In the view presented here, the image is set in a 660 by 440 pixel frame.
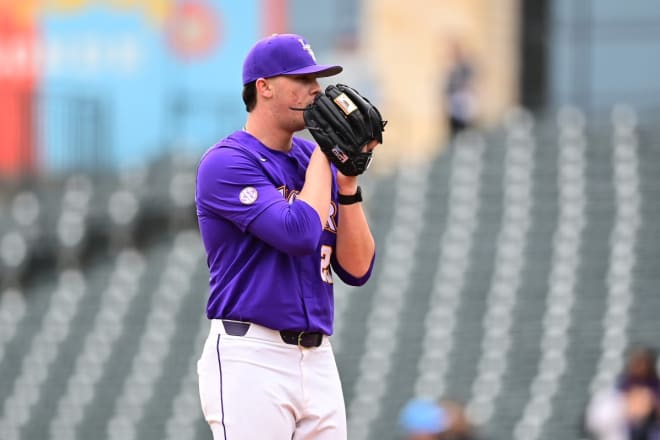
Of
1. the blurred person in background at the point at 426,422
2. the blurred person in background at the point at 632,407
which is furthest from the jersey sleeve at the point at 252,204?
the blurred person in background at the point at 632,407

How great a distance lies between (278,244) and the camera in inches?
155

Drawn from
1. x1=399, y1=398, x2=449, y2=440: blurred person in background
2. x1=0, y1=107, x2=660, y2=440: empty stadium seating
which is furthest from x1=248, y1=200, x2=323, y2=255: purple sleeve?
x1=0, y1=107, x2=660, y2=440: empty stadium seating

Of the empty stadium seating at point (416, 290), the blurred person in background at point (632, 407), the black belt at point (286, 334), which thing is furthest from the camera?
the empty stadium seating at point (416, 290)

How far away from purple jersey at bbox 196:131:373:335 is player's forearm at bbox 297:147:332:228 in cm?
3

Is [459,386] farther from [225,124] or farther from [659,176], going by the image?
[225,124]

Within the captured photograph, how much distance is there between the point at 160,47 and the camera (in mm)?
17531

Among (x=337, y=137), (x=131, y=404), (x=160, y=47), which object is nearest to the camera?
(x=337, y=137)

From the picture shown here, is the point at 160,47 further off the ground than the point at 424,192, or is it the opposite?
the point at 160,47

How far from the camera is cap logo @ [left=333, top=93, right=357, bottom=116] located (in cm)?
395

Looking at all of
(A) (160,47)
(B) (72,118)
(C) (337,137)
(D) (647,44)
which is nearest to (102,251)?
(B) (72,118)

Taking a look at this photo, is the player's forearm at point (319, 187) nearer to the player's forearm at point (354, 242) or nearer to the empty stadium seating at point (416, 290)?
the player's forearm at point (354, 242)

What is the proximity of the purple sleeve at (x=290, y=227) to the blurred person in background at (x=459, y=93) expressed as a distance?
34.5 ft

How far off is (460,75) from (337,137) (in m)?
10.5

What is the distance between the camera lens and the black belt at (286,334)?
4047 millimetres
